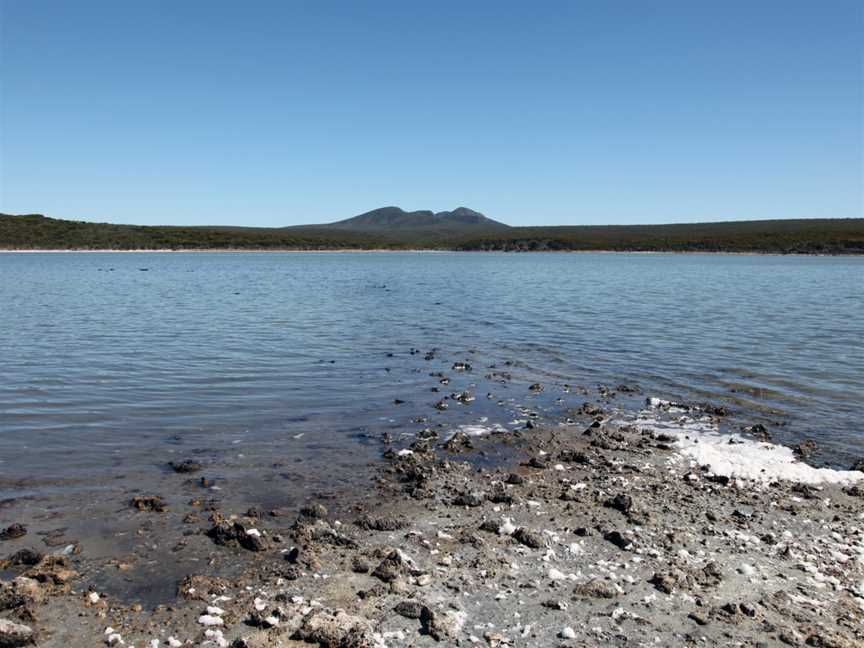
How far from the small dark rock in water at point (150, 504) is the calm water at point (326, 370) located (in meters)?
1.17

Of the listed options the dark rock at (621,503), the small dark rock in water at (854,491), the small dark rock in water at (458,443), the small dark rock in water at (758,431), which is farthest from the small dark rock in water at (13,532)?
the small dark rock in water at (758,431)

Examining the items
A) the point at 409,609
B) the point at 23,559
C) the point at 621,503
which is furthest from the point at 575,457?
the point at 23,559

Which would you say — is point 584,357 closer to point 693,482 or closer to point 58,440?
point 693,482

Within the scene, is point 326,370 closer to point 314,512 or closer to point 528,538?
point 314,512

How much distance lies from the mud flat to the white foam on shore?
0.25ft

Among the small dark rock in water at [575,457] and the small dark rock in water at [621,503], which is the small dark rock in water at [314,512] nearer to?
the small dark rock in water at [621,503]

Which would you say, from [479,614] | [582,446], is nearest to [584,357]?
[582,446]

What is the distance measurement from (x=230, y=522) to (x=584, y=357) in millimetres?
16443

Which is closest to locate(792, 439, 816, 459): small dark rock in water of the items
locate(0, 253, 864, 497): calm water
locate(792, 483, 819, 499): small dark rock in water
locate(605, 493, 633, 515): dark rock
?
locate(0, 253, 864, 497): calm water

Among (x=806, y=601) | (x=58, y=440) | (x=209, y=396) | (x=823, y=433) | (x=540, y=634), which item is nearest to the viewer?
(x=540, y=634)

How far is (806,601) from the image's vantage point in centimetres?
677

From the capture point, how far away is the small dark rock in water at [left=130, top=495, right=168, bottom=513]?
8911 millimetres

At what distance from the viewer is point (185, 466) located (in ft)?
34.9

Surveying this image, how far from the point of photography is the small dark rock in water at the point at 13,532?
794cm
